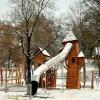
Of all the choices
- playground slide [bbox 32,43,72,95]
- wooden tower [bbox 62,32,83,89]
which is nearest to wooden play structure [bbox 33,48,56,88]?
wooden tower [bbox 62,32,83,89]

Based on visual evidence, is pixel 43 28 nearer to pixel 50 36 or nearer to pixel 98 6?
pixel 50 36

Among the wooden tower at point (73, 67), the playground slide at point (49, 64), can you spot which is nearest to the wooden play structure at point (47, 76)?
the wooden tower at point (73, 67)

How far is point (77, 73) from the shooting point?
3014cm

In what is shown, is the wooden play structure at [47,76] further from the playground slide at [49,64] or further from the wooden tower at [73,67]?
the playground slide at [49,64]

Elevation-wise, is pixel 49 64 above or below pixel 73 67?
above

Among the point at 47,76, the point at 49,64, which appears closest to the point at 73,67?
the point at 47,76

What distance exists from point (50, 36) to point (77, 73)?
16.0 ft

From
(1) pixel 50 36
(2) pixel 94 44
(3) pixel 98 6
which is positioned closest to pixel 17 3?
(1) pixel 50 36

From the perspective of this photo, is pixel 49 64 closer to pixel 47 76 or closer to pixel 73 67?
pixel 73 67

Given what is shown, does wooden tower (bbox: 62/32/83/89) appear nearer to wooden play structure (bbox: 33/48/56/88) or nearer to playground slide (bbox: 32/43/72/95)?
playground slide (bbox: 32/43/72/95)

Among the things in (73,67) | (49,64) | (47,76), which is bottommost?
(47,76)

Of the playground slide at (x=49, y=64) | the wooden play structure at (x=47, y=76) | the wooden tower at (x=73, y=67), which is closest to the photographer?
the playground slide at (x=49, y=64)

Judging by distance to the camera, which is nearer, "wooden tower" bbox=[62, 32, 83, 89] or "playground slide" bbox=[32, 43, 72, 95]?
"playground slide" bbox=[32, 43, 72, 95]

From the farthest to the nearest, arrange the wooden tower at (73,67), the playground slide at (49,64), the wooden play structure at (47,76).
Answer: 1. the wooden play structure at (47,76)
2. the wooden tower at (73,67)
3. the playground slide at (49,64)
